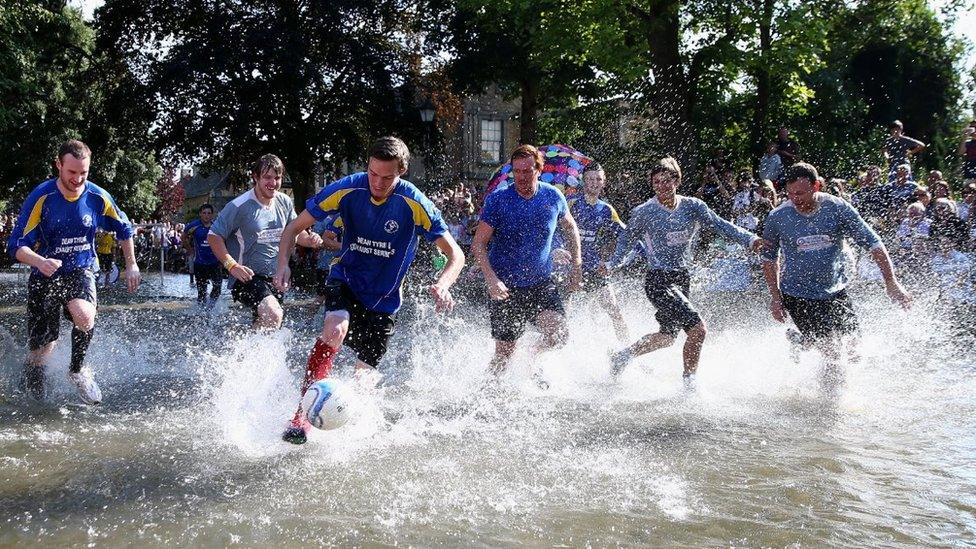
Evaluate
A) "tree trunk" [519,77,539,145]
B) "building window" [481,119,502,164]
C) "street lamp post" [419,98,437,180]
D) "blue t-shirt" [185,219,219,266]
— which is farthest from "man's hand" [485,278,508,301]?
"building window" [481,119,502,164]

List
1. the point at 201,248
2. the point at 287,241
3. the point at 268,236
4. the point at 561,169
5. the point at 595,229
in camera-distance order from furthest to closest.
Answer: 1. the point at 561,169
2. the point at 201,248
3. the point at 595,229
4. the point at 268,236
5. the point at 287,241

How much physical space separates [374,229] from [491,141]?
38601 mm

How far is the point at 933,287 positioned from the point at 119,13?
22498 mm

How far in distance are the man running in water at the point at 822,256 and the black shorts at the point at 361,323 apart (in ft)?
9.86

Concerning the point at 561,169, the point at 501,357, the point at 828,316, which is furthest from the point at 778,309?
the point at 561,169

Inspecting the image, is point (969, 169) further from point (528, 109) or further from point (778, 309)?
point (528, 109)

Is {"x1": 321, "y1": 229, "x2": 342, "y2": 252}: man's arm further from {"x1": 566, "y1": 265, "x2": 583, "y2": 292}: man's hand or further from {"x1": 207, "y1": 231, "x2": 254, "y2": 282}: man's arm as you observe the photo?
{"x1": 566, "y1": 265, "x2": 583, "y2": 292}: man's hand

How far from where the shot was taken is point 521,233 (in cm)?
700

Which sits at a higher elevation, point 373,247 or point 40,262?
point 373,247

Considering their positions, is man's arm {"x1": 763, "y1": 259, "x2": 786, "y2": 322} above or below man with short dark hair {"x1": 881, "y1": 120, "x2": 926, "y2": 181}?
below

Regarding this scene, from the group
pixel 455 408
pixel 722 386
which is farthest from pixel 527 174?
pixel 722 386

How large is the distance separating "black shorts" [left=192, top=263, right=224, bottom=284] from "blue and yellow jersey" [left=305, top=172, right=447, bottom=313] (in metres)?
8.76

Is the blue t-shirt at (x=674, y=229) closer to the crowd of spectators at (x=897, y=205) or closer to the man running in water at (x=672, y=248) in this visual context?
the man running in water at (x=672, y=248)

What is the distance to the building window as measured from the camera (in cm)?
4322
